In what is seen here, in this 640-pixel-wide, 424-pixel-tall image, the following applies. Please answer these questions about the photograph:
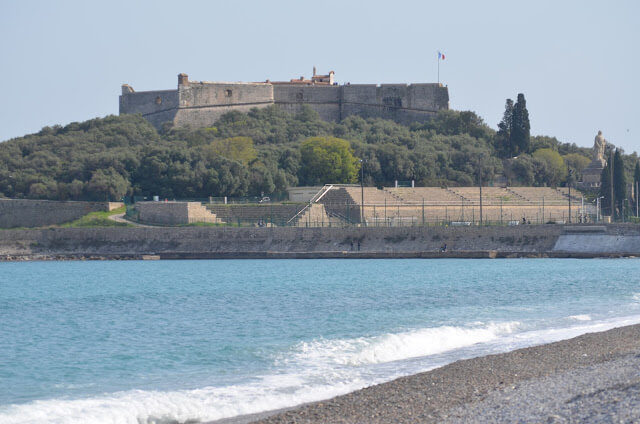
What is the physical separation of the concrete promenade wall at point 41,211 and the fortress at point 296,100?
16.4 meters

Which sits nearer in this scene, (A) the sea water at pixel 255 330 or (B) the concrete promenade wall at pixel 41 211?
(A) the sea water at pixel 255 330

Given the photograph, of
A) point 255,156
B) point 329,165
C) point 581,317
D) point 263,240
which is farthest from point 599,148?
point 581,317

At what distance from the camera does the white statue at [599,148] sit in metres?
54.1

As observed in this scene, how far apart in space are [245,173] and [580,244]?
1963 centimetres

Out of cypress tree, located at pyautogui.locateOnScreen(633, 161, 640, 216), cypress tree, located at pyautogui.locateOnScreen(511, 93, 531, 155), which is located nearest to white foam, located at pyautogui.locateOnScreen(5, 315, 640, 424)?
cypress tree, located at pyautogui.locateOnScreen(633, 161, 640, 216)

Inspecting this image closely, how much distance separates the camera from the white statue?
54.1 metres

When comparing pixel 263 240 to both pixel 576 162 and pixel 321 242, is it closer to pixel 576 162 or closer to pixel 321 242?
pixel 321 242

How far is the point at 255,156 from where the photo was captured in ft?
182

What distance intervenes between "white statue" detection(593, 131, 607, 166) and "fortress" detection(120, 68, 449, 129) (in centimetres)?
1493

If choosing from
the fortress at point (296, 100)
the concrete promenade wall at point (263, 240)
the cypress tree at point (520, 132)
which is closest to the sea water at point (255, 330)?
the concrete promenade wall at point (263, 240)

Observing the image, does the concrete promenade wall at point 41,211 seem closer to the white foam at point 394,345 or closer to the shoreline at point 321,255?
the shoreline at point 321,255

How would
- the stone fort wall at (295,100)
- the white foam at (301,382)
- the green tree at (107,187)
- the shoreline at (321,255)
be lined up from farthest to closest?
the stone fort wall at (295,100)
the green tree at (107,187)
the shoreline at (321,255)
the white foam at (301,382)

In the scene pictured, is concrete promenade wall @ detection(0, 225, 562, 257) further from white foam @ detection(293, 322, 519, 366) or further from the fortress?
white foam @ detection(293, 322, 519, 366)

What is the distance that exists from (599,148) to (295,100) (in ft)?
77.7
